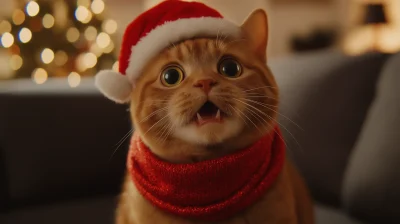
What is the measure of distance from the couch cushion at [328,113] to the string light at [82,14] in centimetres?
147

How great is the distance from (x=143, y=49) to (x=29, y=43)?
5.70 ft

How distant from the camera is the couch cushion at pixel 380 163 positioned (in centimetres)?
100

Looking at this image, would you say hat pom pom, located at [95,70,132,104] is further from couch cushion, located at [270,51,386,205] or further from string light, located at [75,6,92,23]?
string light, located at [75,6,92,23]

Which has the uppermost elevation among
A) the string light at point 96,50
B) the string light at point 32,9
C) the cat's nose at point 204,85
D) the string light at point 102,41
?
the cat's nose at point 204,85

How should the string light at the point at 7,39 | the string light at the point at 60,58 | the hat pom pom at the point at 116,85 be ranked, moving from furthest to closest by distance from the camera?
the string light at the point at 60,58
the string light at the point at 7,39
the hat pom pom at the point at 116,85

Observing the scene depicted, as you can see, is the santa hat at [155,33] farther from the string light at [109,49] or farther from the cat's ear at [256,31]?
the string light at [109,49]

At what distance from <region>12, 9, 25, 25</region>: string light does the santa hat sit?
1.67 m

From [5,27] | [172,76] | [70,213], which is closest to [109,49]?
[5,27]

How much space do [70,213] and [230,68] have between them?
85cm

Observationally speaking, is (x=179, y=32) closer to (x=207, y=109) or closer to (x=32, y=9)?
(x=207, y=109)

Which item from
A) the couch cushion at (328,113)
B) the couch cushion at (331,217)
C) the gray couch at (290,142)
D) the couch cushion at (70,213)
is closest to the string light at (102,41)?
the gray couch at (290,142)

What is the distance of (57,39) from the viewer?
2350 millimetres

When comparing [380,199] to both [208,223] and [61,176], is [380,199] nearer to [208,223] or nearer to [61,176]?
[208,223]

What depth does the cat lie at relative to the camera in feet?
2.24
